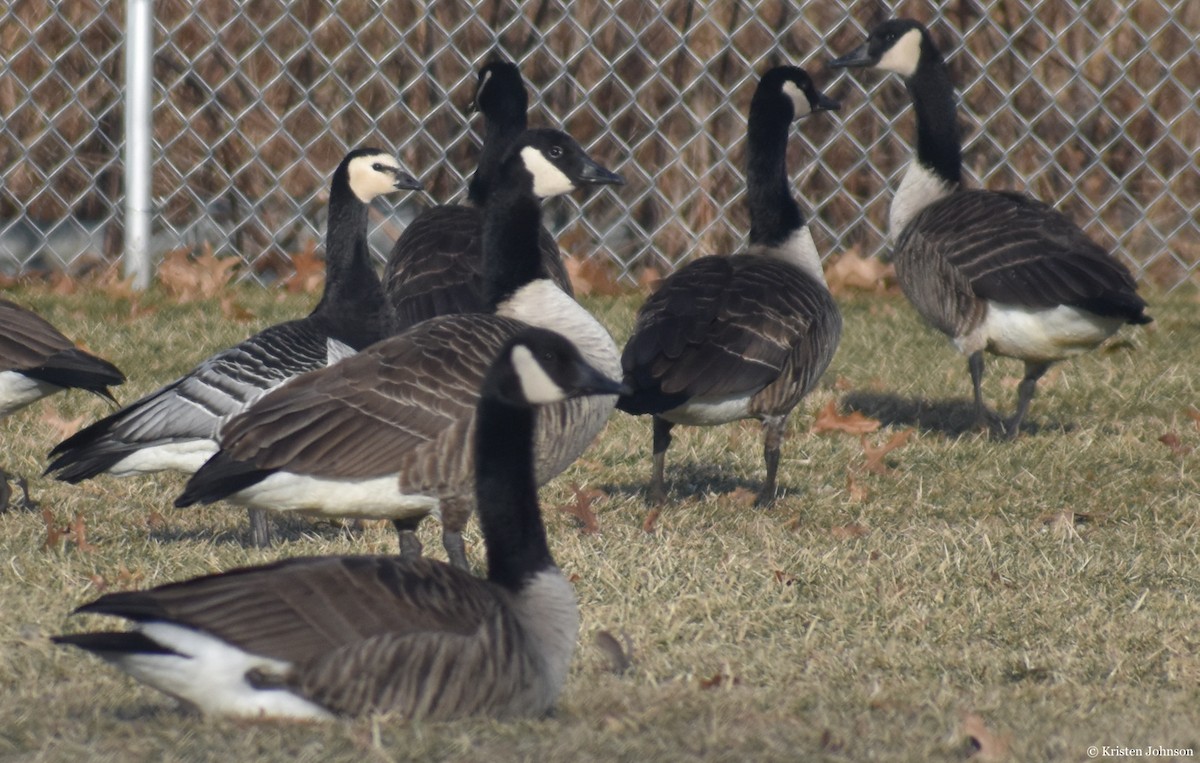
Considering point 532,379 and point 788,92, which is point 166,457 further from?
point 788,92

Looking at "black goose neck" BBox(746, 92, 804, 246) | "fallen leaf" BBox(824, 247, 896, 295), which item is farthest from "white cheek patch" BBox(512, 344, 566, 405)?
"fallen leaf" BBox(824, 247, 896, 295)

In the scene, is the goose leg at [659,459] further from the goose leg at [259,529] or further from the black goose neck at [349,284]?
the goose leg at [259,529]

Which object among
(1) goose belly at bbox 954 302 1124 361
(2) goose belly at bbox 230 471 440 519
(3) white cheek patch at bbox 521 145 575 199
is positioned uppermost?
(3) white cheek patch at bbox 521 145 575 199

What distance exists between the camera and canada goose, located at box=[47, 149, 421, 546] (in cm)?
528

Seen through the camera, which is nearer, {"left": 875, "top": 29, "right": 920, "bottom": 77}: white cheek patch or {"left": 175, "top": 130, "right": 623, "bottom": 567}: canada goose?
{"left": 175, "top": 130, "right": 623, "bottom": 567}: canada goose

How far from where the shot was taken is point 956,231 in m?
7.67

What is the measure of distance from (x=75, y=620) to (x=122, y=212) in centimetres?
662

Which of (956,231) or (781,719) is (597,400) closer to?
(781,719)

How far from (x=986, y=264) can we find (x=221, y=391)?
3651mm

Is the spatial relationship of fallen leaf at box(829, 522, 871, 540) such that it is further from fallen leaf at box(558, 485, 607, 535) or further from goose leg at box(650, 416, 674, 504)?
fallen leaf at box(558, 485, 607, 535)

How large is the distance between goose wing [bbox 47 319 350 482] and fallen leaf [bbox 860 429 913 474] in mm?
2465

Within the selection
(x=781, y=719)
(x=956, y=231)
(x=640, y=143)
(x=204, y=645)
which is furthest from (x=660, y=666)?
(x=640, y=143)

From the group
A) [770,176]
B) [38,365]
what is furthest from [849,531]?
[38,365]

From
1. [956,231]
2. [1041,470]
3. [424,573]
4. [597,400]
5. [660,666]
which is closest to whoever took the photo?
[424,573]
